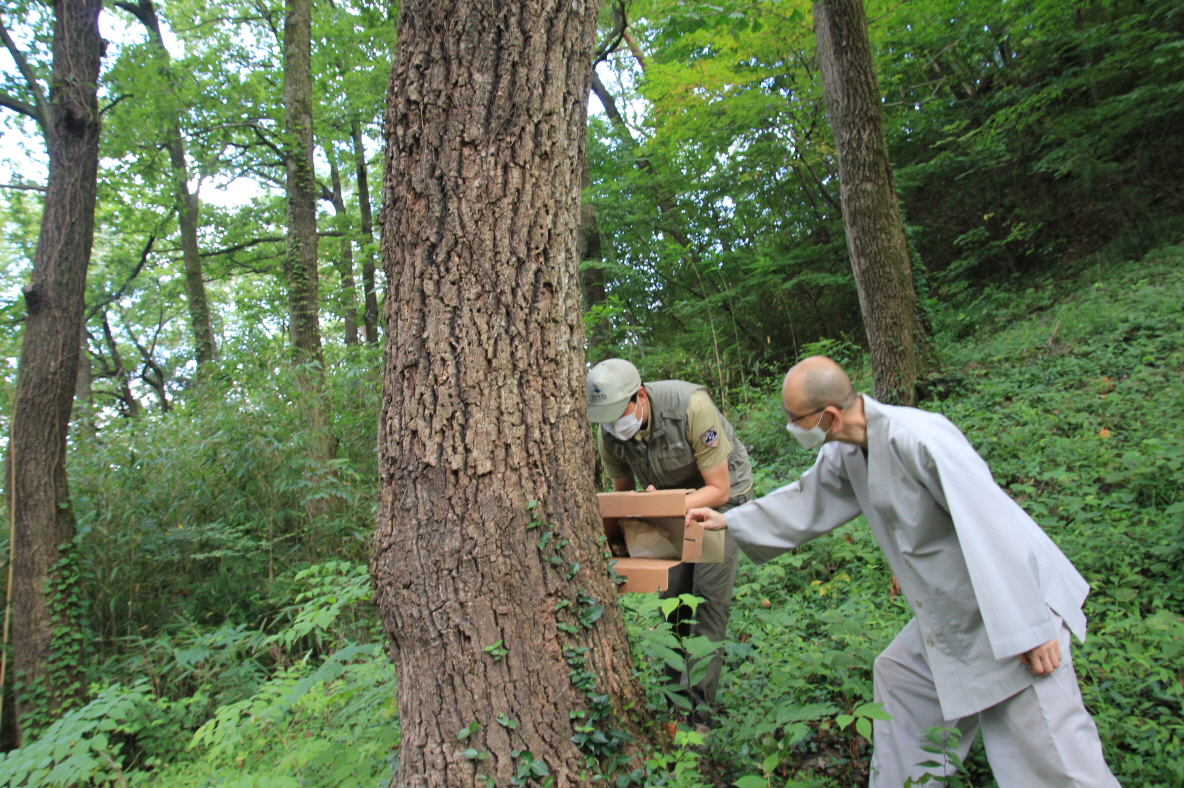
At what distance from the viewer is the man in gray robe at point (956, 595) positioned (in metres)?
2.02

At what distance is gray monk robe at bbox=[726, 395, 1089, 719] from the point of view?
2025 millimetres

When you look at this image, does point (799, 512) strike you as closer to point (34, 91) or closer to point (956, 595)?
point (956, 595)

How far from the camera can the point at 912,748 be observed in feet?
8.04

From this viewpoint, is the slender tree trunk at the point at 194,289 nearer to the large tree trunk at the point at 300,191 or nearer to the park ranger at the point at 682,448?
the large tree trunk at the point at 300,191

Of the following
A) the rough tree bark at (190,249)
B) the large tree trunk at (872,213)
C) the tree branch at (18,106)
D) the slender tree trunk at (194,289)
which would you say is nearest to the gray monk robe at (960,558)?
the large tree trunk at (872,213)

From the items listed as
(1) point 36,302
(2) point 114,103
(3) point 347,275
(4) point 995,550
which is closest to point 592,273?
(2) point 114,103

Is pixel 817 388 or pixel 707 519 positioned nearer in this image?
pixel 817 388

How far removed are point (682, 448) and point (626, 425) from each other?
31 cm

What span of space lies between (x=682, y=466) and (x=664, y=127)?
27.2 feet

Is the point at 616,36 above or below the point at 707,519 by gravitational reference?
above

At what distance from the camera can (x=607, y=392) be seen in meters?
3.05

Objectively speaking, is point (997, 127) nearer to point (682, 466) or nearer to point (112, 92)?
point (682, 466)

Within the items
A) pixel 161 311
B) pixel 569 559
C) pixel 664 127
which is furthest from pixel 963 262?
pixel 161 311

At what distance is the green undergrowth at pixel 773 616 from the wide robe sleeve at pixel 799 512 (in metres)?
0.54
